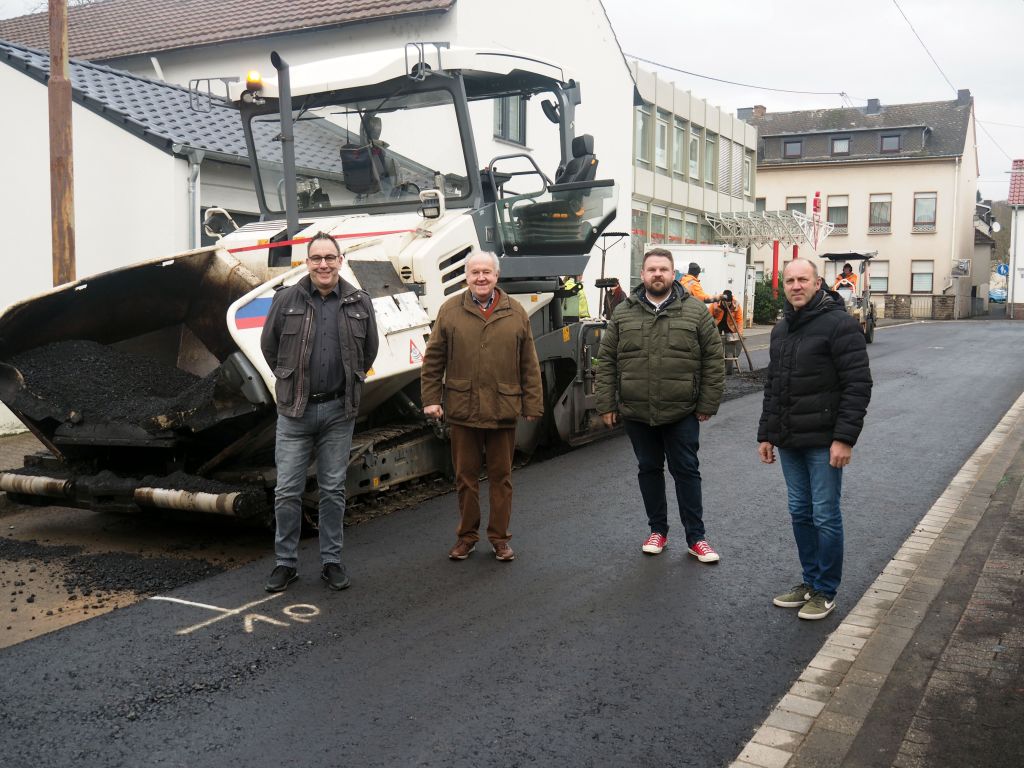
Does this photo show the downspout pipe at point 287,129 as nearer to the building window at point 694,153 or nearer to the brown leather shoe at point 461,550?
the brown leather shoe at point 461,550

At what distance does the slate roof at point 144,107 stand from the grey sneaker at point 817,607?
8.63 meters

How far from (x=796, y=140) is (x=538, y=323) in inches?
2105

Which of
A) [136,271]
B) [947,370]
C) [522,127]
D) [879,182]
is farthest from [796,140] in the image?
[136,271]

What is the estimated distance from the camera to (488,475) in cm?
628

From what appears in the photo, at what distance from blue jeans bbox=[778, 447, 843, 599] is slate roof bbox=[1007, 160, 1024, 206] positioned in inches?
1907

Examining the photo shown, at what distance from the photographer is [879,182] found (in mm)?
56156

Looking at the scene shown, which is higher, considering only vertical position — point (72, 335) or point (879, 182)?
point (879, 182)

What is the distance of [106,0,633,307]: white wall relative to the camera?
18781mm

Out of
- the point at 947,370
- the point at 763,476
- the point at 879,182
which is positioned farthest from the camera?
the point at 879,182

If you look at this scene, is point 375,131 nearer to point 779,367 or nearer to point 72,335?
point 72,335

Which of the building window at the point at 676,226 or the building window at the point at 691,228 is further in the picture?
the building window at the point at 691,228

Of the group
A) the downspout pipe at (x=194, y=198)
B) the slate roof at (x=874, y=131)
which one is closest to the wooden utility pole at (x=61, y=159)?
the downspout pipe at (x=194, y=198)

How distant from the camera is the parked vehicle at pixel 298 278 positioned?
6.30 meters

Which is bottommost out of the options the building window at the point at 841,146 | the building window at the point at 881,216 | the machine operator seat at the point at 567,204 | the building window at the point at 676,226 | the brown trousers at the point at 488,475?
the brown trousers at the point at 488,475
